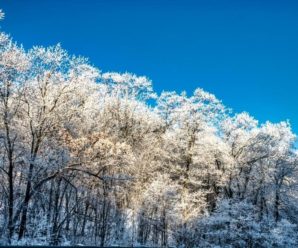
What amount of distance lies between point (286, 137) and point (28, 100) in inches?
1208

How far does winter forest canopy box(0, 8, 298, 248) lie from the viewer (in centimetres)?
2273

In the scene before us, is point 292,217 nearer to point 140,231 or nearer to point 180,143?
point 180,143

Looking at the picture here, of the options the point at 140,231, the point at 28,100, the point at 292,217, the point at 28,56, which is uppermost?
the point at 28,56

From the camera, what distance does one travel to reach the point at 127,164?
27203 mm

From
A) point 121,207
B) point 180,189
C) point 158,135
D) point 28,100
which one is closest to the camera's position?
point 28,100

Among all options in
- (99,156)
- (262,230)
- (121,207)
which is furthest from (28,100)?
(262,230)

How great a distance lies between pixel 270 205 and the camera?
43656 mm

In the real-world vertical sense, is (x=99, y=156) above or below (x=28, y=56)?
below

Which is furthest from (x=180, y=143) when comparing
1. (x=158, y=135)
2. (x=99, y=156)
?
(x=99, y=156)

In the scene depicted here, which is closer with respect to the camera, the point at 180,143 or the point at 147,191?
the point at 147,191

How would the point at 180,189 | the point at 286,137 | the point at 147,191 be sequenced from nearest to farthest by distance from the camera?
the point at 147,191 → the point at 180,189 → the point at 286,137

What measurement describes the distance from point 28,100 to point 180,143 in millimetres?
19924

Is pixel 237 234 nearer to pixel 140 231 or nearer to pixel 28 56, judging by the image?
pixel 140 231

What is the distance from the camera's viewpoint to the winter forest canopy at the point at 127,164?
2273 centimetres
